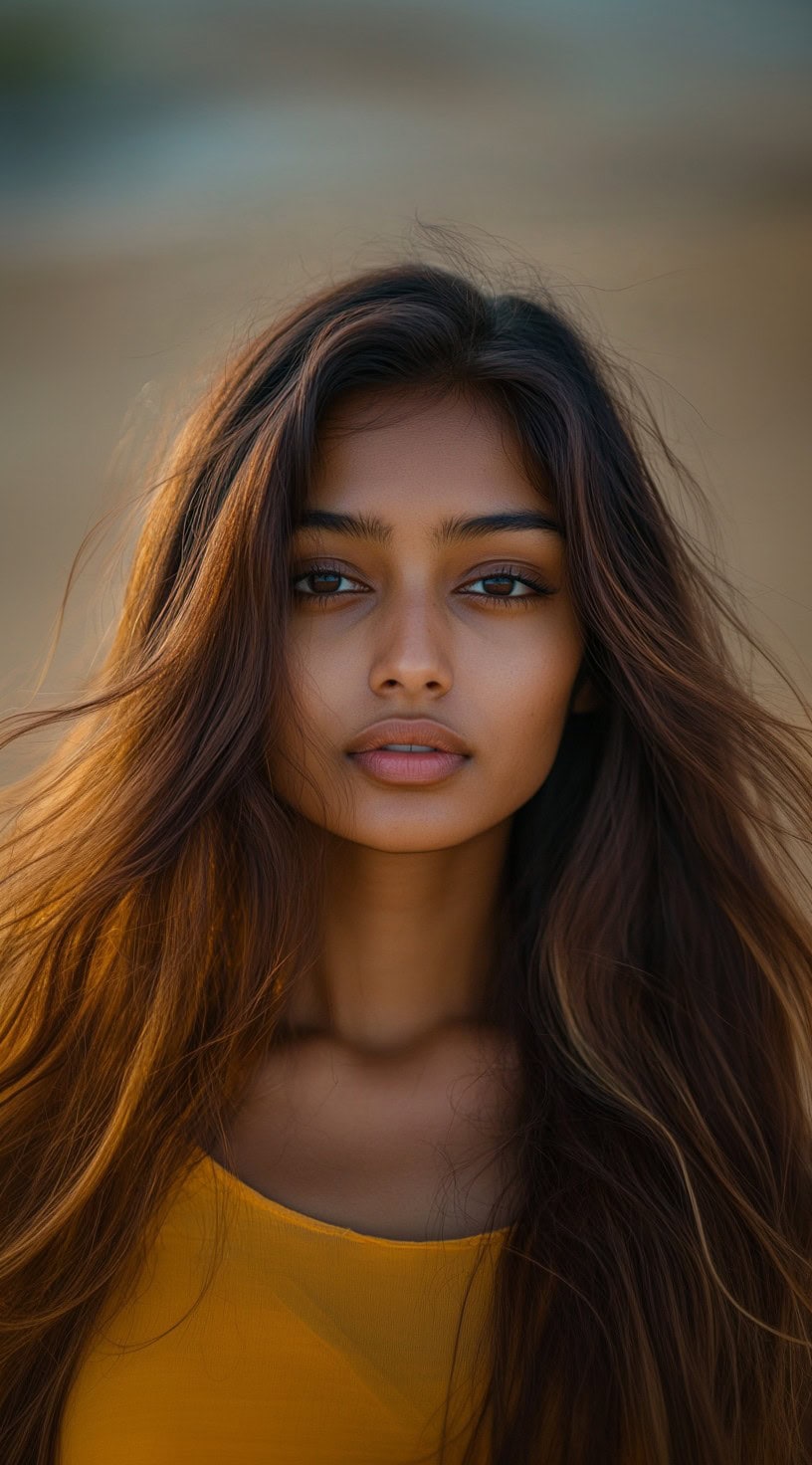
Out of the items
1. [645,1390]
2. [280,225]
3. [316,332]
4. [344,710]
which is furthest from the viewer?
[280,225]

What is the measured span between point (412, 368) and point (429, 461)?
0.52 ft

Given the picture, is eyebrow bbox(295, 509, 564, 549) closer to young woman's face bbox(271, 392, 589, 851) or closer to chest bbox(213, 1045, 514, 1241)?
young woman's face bbox(271, 392, 589, 851)

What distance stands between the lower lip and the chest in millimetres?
441

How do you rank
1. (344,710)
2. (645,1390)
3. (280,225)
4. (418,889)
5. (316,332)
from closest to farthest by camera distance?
(645,1390), (344,710), (316,332), (418,889), (280,225)

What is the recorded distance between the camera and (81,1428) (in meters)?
1.54

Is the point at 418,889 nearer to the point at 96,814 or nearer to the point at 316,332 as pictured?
the point at 96,814

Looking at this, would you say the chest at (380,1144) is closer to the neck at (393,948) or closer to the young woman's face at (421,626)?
the neck at (393,948)

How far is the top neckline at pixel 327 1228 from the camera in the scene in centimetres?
158

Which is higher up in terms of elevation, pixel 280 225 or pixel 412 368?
pixel 280 225

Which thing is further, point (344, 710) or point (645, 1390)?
point (344, 710)

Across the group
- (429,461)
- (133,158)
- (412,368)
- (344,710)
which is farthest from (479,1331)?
(133,158)

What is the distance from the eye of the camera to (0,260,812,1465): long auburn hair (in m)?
1.56

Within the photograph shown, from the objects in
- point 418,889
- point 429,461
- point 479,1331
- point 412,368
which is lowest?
point 479,1331

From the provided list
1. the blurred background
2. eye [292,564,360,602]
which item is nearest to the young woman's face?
eye [292,564,360,602]
